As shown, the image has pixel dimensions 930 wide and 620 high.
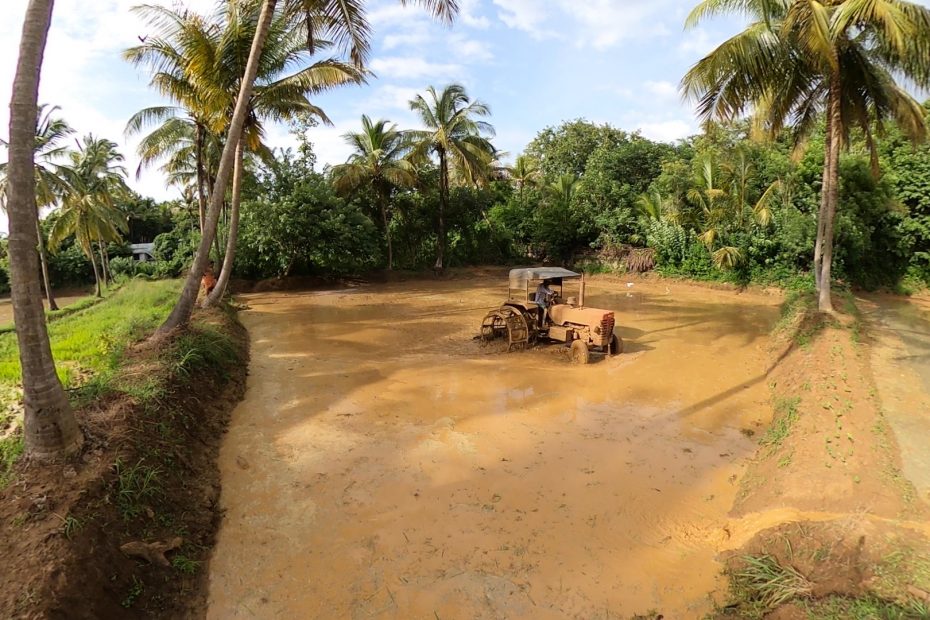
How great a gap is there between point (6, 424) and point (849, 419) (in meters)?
9.15

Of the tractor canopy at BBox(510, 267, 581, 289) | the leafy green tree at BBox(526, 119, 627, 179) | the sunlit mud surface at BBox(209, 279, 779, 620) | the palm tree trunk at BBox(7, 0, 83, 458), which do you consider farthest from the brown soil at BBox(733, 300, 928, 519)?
the leafy green tree at BBox(526, 119, 627, 179)

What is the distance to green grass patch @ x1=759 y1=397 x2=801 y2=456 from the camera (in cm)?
613

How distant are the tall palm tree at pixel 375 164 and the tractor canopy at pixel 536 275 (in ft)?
43.7

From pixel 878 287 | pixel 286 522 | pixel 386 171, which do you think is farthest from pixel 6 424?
pixel 878 287

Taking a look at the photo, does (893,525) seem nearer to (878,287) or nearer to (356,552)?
(356,552)

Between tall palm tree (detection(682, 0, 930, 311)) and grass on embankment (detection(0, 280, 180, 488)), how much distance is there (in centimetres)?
1142

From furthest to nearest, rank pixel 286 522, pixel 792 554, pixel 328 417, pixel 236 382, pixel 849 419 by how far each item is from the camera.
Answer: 1. pixel 236 382
2. pixel 328 417
3. pixel 849 419
4. pixel 286 522
5. pixel 792 554

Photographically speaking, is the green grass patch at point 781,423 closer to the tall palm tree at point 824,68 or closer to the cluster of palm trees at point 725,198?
the tall palm tree at point 824,68

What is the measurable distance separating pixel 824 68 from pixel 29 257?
1363 cm

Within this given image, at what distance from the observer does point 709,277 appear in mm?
22375

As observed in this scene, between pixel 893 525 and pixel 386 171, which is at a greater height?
pixel 386 171

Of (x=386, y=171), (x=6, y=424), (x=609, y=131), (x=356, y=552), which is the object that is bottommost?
(x=356, y=552)

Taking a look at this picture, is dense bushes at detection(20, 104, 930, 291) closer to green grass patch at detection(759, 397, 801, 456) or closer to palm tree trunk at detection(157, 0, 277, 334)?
green grass patch at detection(759, 397, 801, 456)

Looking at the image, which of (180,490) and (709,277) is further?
(709,277)
